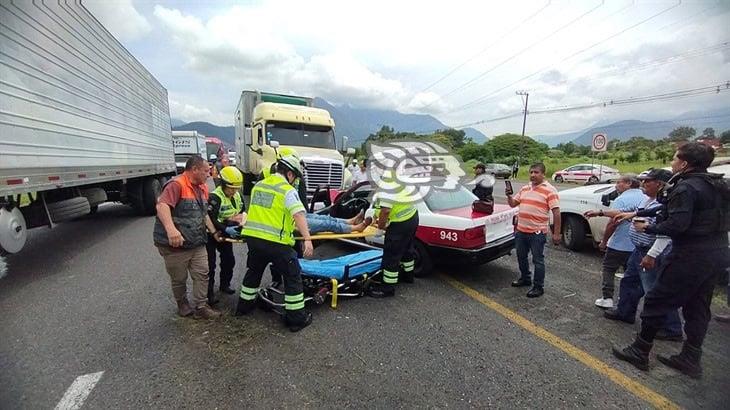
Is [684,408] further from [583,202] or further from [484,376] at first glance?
[583,202]

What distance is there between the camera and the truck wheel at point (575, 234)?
18.9 ft

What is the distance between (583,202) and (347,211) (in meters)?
3.92

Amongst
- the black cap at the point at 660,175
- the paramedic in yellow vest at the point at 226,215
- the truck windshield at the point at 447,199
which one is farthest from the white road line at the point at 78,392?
the black cap at the point at 660,175

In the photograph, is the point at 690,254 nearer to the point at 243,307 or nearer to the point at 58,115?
the point at 243,307

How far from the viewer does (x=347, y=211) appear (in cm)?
567

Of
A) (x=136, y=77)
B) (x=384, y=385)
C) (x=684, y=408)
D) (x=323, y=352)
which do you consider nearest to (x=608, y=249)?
(x=684, y=408)

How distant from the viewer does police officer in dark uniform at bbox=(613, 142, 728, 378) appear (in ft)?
7.86

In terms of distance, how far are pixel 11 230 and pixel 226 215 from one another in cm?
241

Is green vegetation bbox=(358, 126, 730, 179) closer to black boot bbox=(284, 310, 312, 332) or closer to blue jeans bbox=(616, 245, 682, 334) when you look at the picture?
blue jeans bbox=(616, 245, 682, 334)

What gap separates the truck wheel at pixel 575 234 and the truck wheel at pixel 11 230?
776cm

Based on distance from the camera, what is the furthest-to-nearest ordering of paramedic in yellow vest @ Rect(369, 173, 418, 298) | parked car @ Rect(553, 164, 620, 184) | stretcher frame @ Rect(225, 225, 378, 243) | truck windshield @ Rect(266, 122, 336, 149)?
parked car @ Rect(553, 164, 620, 184) → truck windshield @ Rect(266, 122, 336, 149) → stretcher frame @ Rect(225, 225, 378, 243) → paramedic in yellow vest @ Rect(369, 173, 418, 298)

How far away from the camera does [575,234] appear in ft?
19.0

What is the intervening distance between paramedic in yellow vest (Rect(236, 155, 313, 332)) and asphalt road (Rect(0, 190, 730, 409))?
1.00 feet

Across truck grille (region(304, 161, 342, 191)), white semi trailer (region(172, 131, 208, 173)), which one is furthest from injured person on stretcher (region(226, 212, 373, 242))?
white semi trailer (region(172, 131, 208, 173))
